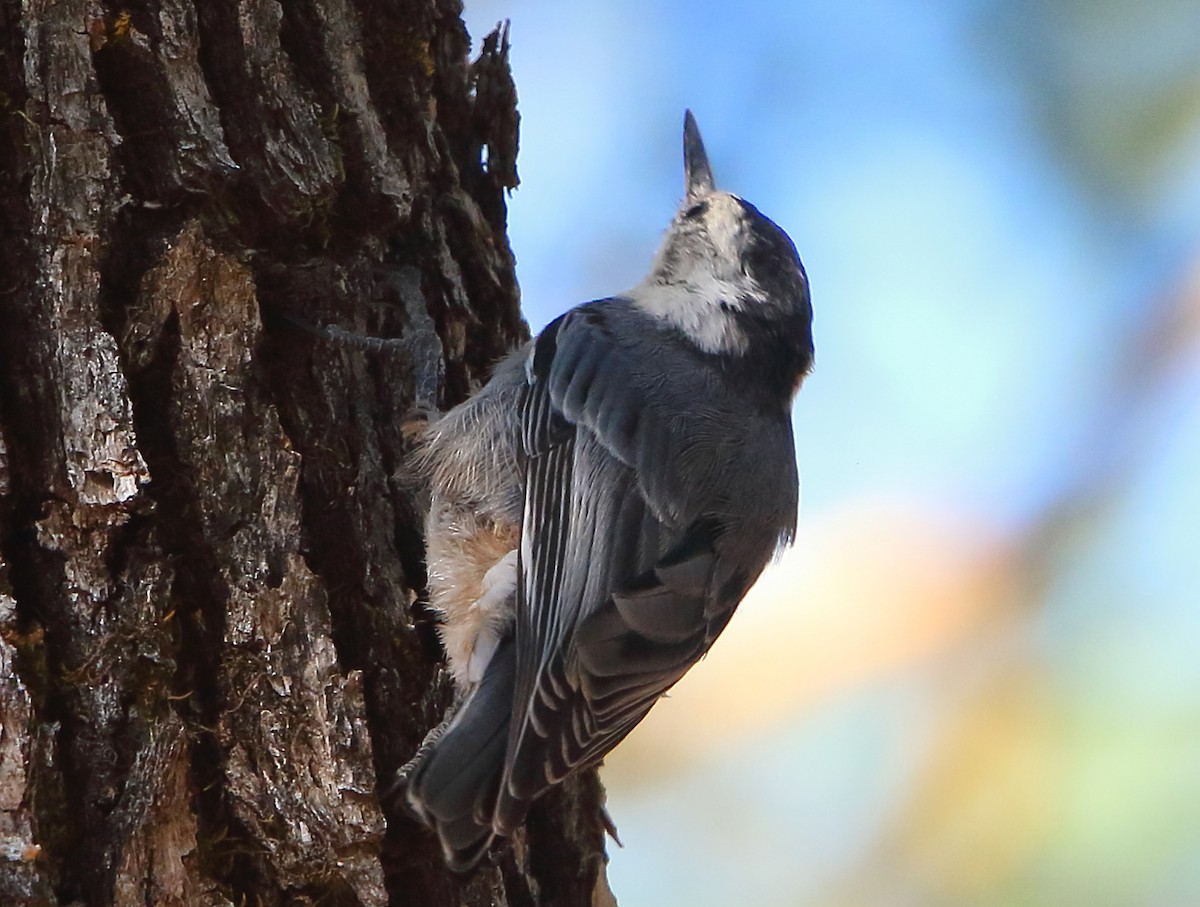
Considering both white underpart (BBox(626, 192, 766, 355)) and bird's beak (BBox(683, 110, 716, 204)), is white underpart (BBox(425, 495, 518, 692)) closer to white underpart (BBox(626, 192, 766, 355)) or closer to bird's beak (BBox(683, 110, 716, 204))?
white underpart (BBox(626, 192, 766, 355))

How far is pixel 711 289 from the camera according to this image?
6.70ft

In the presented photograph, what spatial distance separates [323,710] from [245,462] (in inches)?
10.9

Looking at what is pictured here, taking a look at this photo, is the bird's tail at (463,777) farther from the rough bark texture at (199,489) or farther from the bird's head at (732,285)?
the bird's head at (732,285)

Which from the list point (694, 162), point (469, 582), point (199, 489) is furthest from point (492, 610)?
point (694, 162)

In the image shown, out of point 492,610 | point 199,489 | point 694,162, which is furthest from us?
point 694,162

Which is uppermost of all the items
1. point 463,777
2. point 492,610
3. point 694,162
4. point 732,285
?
point 694,162

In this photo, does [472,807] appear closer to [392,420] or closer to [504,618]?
[504,618]

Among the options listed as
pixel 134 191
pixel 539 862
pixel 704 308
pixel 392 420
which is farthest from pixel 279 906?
pixel 704 308

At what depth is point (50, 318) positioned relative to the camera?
1.23m

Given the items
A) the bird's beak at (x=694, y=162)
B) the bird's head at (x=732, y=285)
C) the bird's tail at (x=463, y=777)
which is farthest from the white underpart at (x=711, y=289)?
the bird's tail at (x=463, y=777)

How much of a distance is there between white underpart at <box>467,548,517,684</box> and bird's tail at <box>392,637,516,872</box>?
6 cm

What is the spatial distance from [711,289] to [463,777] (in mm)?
1006

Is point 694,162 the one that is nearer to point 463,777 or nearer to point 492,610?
point 492,610

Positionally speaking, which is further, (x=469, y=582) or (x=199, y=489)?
(x=469, y=582)
